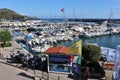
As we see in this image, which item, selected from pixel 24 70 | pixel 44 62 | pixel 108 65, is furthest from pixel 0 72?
pixel 108 65

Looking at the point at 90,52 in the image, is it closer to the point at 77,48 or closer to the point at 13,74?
the point at 77,48

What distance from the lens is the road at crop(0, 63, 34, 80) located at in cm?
2227

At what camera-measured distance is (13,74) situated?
23.6 meters

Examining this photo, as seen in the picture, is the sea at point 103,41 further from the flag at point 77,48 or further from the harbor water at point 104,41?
the flag at point 77,48

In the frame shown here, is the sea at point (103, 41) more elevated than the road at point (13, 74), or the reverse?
the road at point (13, 74)

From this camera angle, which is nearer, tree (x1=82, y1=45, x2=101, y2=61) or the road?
the road

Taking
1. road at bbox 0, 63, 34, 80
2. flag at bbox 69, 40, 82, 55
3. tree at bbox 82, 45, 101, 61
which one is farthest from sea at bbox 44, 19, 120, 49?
flag at bbox 69, 40, 82, 55

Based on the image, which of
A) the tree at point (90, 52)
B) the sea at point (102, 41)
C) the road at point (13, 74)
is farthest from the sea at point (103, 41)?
the road at point (13, 74)

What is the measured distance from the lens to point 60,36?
236 feet

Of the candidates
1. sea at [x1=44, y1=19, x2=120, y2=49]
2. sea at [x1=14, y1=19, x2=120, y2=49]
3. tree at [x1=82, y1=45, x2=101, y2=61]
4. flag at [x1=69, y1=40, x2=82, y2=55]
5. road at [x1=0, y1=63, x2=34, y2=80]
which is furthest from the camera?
sea at [x1=44, y1=19, x2=120, y2=49]

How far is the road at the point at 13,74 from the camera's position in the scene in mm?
22266

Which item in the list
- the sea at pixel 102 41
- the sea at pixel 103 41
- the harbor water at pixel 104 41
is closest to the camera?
the sea at pixel 102 41

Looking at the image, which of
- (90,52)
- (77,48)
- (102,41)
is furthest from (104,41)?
(77,48)

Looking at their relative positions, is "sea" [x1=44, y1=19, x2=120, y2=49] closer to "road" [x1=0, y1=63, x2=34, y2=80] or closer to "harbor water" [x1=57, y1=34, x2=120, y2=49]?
"harbor water" [x1=57, y1=34, x2=120, y2=49]
